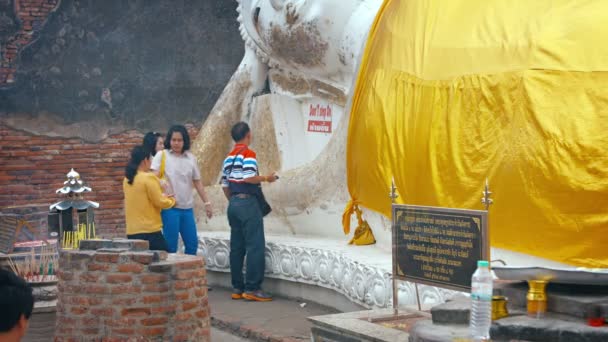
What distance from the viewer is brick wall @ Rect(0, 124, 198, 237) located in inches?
495

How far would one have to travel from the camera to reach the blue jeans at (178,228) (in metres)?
7.60

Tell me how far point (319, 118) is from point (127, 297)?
3.28 m

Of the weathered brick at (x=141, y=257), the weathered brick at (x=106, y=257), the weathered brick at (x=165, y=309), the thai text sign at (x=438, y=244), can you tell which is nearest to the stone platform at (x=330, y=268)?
the thai text sign at (x=438, y=244)

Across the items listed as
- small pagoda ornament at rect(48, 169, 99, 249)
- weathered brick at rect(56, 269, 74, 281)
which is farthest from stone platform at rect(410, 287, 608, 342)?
small pagoda ornament at rect(48, 169, 99, 249)

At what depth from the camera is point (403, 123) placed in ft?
20.6

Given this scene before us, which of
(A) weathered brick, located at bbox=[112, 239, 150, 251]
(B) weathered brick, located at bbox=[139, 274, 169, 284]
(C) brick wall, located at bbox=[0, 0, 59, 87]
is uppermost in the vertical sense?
(C) brick wall, located at bbox=[0, 0, 59, 87]

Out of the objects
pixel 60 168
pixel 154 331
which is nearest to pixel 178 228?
pixel 154 331

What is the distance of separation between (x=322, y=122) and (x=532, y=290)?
492cm

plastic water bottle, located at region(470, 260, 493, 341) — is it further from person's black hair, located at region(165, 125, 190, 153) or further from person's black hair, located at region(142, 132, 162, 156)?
person's black hair, located at region(165, 125, 190, 153)

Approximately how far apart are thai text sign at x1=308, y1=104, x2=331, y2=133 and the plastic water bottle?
4803 millimetres

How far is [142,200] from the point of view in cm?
700

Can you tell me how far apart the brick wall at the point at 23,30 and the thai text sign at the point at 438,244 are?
28.6ft

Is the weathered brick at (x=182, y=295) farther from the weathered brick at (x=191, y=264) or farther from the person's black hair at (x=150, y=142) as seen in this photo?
the person's black hair at (x=150, y=142)

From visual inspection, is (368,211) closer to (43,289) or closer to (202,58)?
(43,289)
